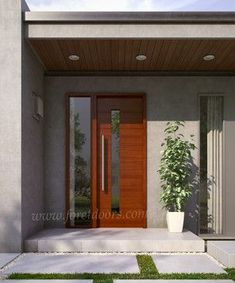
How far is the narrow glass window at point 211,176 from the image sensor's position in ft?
22.8

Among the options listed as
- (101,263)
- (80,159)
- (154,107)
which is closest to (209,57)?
(154,107)

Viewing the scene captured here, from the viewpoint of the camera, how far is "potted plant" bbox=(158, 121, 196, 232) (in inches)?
246

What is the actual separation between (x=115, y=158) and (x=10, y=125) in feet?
7.19

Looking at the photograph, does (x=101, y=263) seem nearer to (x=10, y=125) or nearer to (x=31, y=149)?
(x=31, y=149)

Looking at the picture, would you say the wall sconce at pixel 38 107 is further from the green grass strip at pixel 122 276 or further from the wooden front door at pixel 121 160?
the green grass strip at pixel 122 276

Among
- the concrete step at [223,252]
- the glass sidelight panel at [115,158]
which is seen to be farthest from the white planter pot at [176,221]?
the glass sidelight panel at [115,158]

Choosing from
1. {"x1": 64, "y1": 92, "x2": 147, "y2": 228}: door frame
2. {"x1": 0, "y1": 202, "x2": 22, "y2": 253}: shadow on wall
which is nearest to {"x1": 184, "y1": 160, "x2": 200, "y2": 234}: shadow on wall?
{"x1": 64, "y1": 92, "x2": 147, "y2": 228}: door frame

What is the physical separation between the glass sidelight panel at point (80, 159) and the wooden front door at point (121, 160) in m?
0.19

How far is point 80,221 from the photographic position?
6844 millimetres

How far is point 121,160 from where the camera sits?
6934 millimetres

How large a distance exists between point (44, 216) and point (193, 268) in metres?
3.01

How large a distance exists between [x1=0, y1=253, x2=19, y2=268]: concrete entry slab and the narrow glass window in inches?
131

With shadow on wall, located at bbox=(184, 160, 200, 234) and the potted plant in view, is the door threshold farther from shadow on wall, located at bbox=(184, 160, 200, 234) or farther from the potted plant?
the potted plant

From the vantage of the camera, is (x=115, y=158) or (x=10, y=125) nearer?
(x=10, y=125)
